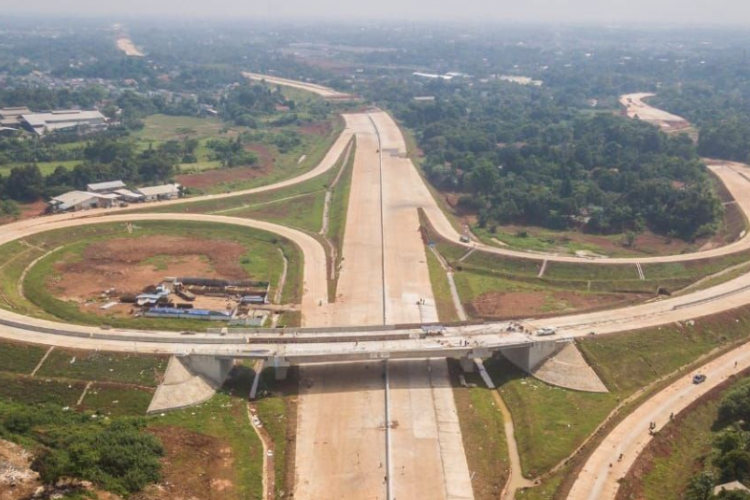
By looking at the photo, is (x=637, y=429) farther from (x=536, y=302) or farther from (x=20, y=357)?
(x=20, y=357)

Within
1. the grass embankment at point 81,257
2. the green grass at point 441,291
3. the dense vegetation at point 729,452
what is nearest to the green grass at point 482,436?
the green grass at point 441,291

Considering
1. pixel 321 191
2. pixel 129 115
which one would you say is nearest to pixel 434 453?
pixel 321 191

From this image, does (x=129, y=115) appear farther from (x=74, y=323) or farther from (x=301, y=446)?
(x=301, y=446)

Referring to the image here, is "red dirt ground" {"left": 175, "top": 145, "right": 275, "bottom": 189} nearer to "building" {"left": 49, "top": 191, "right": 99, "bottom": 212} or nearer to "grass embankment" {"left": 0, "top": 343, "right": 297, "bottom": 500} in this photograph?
"building" {"left": 49, "top": 191, "right": 99, "bottom": 212}

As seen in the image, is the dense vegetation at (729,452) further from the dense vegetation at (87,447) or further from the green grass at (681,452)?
the dense vegetation at (87,447)

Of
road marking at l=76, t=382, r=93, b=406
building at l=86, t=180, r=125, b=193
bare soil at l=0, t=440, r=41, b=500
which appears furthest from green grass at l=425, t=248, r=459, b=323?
building at l=86, t=180, r=125, b=193
